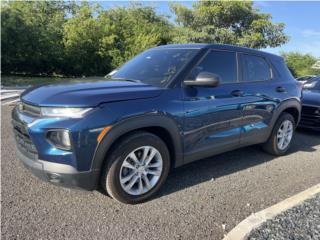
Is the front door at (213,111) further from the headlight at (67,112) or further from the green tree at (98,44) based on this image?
the green tree at (98,44)

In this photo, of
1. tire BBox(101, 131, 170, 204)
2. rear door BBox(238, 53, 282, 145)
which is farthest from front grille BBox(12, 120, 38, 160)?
rear door BBox(238, 53, 282, 145)

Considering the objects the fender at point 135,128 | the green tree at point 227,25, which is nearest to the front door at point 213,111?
the fender at point 135,128

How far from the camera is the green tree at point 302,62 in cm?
3672

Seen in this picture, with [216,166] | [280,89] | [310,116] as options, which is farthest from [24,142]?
[310,116]

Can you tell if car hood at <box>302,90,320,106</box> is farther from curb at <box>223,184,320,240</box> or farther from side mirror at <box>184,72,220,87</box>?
side mirror at <box>184,72,220,87</box>

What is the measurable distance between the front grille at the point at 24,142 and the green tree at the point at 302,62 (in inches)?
1455

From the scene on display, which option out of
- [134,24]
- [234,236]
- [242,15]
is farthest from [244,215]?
[134,24]

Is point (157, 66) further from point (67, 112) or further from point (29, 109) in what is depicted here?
point (29, 109)

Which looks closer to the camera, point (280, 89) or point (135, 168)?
point (135, 168)

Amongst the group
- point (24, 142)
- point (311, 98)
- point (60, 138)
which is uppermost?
point (60, 138)

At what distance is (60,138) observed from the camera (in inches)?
115

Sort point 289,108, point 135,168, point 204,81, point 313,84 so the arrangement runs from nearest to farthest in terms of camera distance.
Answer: point 135,168, point 204,81, point 289,108, point 313,84

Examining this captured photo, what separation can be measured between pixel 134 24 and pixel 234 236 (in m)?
27.5

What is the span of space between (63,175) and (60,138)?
0.36 meters
